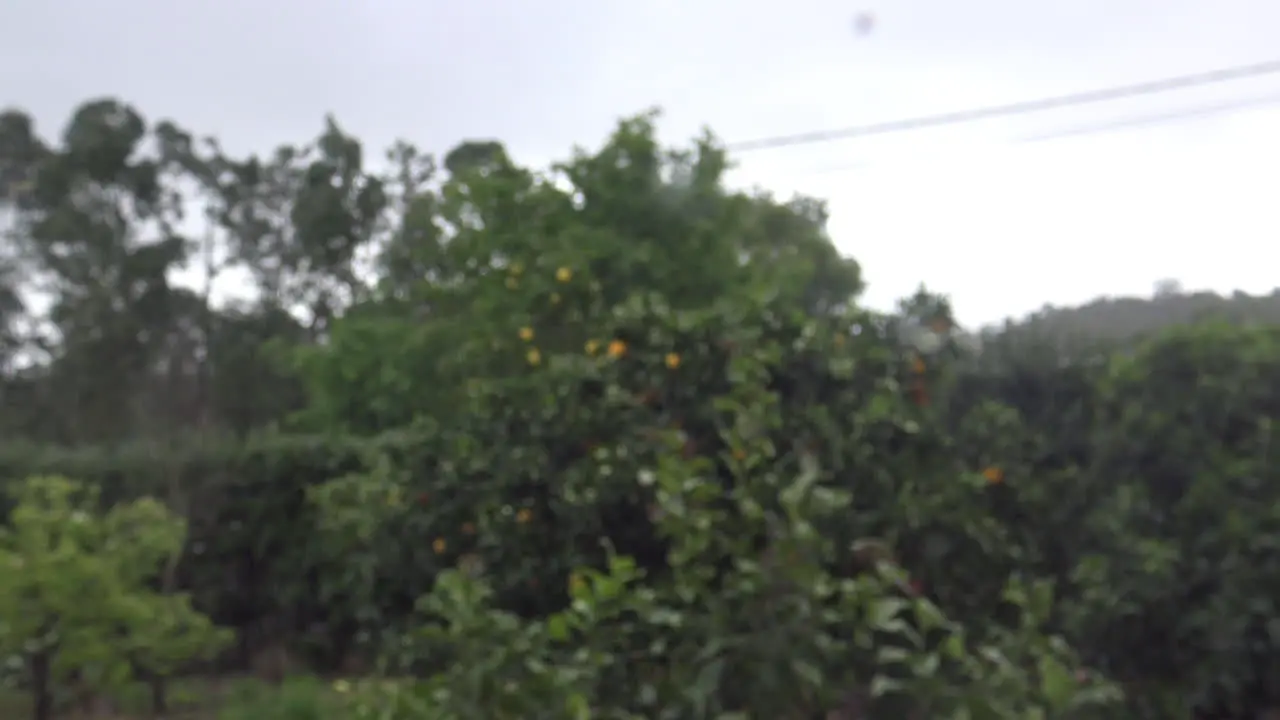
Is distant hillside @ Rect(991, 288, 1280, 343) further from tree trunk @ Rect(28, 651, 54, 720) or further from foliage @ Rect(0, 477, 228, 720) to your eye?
tree trunk @ Rect(28, 651, 54, 720)

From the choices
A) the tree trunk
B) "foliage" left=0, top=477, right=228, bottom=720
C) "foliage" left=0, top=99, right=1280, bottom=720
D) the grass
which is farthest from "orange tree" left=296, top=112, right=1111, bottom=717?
the tree trunk

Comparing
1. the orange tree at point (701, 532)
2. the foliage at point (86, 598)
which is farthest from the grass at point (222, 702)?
the orange tree at point (701, 532)

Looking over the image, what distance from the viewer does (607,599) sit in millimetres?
2869

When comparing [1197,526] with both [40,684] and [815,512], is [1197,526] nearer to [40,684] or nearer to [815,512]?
[815,512]

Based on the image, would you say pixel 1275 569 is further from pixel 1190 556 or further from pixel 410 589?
pixel 410 589

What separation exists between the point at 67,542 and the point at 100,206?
1007 inches

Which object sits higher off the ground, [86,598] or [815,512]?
[815,512]

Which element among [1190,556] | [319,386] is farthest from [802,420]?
[319,386]

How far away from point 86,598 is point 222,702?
6.91ft

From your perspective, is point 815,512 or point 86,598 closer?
point 815,512

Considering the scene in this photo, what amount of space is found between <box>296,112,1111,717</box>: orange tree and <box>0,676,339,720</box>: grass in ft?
2.85

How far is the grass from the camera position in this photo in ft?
18.0

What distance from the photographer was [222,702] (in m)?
7.66

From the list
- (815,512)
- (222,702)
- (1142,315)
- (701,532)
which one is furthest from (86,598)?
(1142,315)
